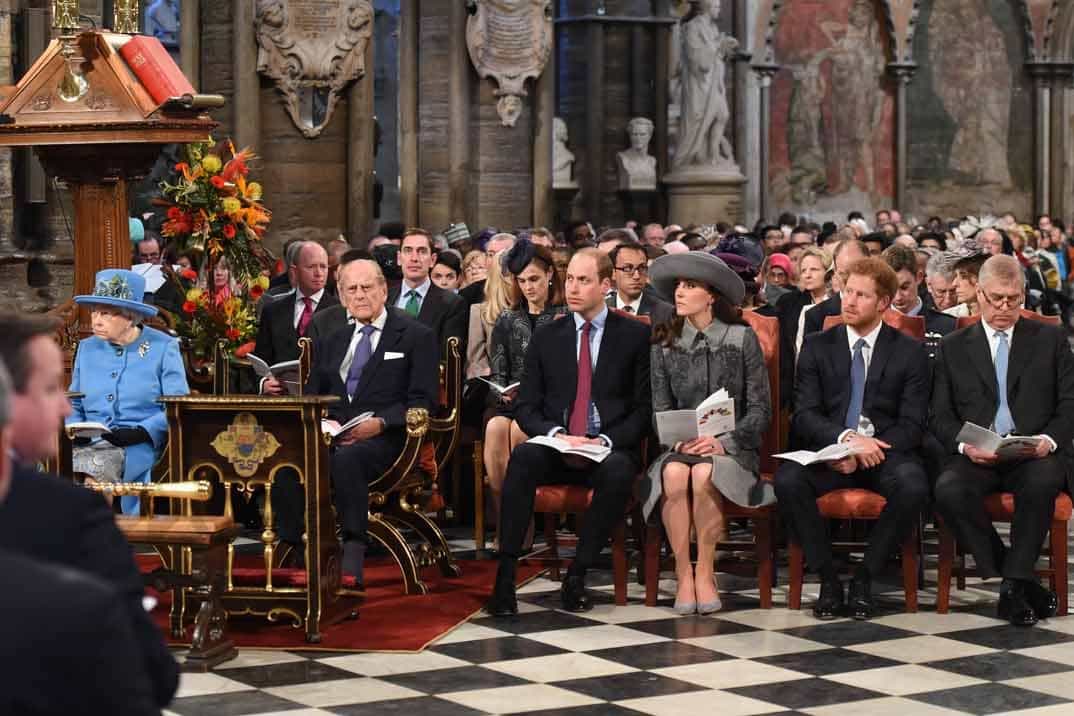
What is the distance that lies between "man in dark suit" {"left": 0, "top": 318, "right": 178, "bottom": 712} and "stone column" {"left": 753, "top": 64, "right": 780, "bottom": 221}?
75.3 ft

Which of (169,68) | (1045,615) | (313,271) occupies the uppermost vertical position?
(169,68)

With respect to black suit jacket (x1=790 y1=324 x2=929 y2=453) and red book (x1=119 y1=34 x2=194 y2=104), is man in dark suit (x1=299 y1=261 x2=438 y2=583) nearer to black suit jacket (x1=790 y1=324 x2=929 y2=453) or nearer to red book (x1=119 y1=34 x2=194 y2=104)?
red book (x1=119 y1=34 x2=194 y2=104)

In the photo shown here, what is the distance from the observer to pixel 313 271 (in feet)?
31.3

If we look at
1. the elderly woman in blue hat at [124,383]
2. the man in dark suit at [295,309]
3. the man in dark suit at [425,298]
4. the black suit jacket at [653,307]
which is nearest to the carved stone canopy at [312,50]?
the man in dark suit at [425,298]

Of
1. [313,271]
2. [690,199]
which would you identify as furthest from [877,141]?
[313,271]

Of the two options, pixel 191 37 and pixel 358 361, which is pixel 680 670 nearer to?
pixel 358 361

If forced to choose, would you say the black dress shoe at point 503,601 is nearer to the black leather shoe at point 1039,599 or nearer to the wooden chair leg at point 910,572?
the wooden chair leg at point 910,572

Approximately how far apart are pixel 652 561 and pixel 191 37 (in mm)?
6881

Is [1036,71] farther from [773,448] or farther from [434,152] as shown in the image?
[773,448]

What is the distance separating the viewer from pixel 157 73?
8.32 meters

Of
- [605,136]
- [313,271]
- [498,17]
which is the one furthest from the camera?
[605,136]


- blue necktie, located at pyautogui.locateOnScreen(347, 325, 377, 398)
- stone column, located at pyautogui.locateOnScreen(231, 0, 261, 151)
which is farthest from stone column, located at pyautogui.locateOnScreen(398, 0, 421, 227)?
blue necktie, located at pyautogui.locateOnScreen(347, 325, 377, 398)

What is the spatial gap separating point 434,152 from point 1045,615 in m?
9.68

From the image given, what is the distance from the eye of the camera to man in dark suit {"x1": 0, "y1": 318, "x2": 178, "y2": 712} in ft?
10.1
